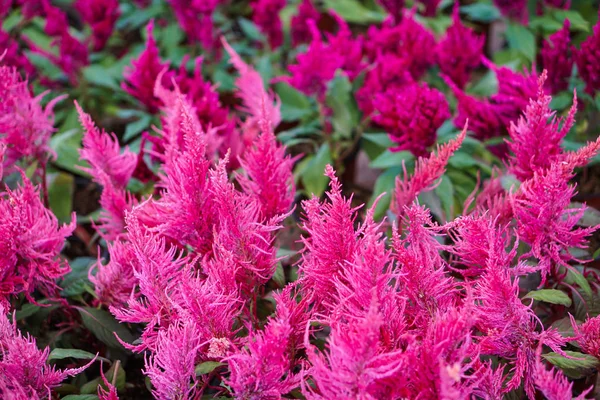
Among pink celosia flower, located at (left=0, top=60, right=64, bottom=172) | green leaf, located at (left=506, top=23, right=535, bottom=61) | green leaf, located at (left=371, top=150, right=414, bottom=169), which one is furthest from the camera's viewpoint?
green leaf, located at (left=506, top=23, right=535, bottom=61)

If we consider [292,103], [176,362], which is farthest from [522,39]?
[176,362]

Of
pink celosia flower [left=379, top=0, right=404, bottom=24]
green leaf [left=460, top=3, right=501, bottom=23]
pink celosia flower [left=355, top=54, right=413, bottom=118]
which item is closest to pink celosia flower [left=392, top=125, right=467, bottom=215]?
pink celosia flower [left=355, top=54, right=413, bottom=118]

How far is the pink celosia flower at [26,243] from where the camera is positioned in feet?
2.75

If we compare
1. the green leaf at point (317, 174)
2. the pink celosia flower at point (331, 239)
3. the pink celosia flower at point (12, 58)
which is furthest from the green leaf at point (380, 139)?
the pink celosia flower at point (12, 58)

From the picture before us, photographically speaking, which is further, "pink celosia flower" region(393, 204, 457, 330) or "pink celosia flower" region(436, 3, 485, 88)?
"pink celosia flower" region(436, 3, 485, 88)

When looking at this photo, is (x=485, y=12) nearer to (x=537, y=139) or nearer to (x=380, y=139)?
(x=380, y=139)

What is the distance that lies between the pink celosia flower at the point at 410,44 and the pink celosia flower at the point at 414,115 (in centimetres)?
31

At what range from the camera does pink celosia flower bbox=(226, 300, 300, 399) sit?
658mm

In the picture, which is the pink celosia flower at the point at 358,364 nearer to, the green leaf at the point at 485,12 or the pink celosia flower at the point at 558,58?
the pink celosia flower at the point at 558,58

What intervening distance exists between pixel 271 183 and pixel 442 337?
382mm

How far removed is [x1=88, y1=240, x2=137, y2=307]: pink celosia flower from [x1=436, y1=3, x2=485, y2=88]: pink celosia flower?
3.09ft

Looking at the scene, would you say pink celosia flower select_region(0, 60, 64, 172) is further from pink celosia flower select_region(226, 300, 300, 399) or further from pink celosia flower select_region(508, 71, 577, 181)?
pink celosia flower select_region(508, 71, 577, 181)

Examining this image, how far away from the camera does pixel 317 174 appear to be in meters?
1.50

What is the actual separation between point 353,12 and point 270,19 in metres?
0.46
